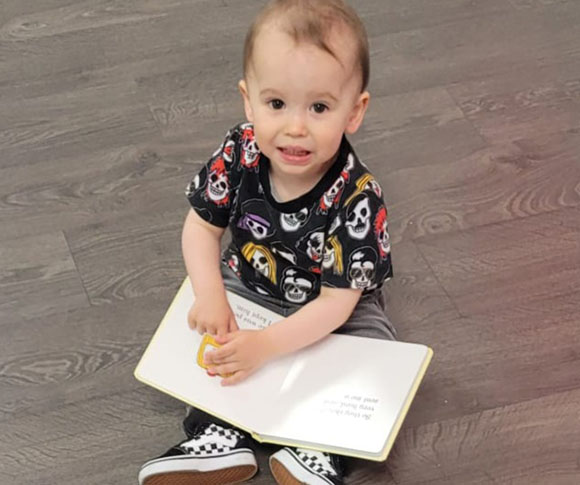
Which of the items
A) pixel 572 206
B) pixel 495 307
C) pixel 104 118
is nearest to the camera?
pixel 495 307

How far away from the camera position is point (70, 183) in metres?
1.56

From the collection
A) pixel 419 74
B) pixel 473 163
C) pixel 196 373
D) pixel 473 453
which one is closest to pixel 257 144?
pixel 196 373

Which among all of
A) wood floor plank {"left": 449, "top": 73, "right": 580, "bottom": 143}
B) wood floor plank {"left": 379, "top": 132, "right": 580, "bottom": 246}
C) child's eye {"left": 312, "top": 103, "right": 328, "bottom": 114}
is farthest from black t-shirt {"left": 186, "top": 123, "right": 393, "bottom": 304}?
wood floor plank {"left": 449, "top": 73, "right": 580, "bottom": 143}

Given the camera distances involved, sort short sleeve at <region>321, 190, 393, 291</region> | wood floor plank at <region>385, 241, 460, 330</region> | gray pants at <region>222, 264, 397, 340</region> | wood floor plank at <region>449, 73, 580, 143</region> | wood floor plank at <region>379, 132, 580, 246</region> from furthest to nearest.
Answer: wood floor plank at <region>449, 73, 580, 143</region> → wood floor plank at <region>379, 132, 580, 246</region> → wood floor plank at <region>385, 241, 460, 330</region> → gray pants at <region>222, 264, 397, 340</region> → short sleeve at <region>321, 190, 393, 291</region>

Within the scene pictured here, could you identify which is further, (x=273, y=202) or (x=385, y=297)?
(x=385, y=297)

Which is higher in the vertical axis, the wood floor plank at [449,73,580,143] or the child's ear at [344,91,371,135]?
the child's ear at [344,91,371,135]

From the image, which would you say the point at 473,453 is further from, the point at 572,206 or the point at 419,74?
the point at 419,74

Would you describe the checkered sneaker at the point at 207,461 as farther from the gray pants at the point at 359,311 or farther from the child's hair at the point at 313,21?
the child's hair at the point at 313,21

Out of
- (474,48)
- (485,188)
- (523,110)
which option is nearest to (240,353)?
(485,188)

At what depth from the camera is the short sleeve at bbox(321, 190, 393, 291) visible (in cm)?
112

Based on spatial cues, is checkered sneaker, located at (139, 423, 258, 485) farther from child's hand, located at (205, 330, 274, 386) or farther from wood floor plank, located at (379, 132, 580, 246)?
wood floor plank, located at (379, 132, 580, 246)

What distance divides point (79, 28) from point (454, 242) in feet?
2.71

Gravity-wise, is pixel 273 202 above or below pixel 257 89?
below

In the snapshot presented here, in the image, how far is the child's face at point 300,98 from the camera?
39.4 inches
